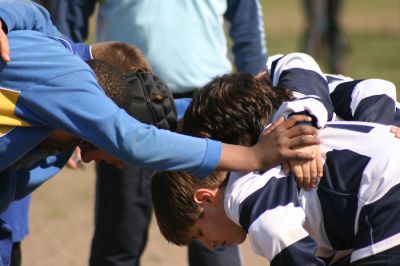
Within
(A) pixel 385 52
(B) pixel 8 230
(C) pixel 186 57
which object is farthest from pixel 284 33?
(B) pixel 8 230

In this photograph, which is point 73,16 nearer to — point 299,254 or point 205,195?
point 205,195

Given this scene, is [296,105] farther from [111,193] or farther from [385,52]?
[385,52]

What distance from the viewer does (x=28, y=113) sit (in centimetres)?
309

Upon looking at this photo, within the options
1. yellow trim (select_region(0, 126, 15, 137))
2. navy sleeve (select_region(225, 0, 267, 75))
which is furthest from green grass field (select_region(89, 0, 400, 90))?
A: yellow trim (select_region(0, 126, 15, 137))

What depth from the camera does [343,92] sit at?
3.53 m

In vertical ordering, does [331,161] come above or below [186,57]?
above

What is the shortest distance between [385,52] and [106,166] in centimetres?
827

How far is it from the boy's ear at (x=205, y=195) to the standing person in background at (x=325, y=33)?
7600 mm

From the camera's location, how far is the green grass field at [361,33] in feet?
36.4

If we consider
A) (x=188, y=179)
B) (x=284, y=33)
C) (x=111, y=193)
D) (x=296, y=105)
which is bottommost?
(x=284, y=33)

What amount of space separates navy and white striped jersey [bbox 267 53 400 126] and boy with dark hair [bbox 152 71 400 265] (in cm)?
10

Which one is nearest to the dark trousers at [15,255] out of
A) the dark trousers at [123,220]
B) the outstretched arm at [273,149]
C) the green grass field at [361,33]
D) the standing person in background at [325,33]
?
the dark trousers at [123,220]

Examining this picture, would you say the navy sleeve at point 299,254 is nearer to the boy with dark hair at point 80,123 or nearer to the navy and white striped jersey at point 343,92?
the boy with dark hair at point 80,123

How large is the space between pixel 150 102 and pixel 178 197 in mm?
344
